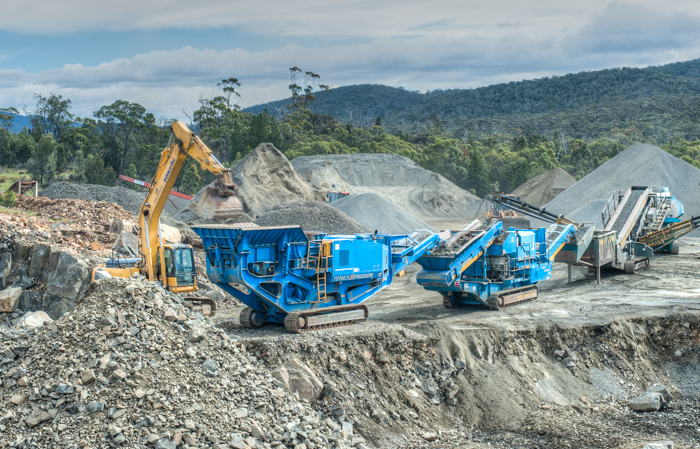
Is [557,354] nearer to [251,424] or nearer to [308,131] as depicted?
[251,424]

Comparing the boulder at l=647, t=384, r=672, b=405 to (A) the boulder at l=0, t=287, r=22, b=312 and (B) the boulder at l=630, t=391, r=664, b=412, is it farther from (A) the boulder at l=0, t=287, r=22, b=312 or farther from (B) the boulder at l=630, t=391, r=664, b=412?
(A) the boulder at l=0, t=287, r=22, b=312

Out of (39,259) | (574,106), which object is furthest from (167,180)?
(574,106)

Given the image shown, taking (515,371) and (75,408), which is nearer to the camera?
(75,408)

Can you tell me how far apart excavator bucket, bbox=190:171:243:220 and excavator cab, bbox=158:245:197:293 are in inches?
62.6

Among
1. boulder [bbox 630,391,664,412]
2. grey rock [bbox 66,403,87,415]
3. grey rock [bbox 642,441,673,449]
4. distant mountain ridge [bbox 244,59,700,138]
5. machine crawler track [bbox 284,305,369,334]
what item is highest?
distant mountain ridge [bbox 244,59,700,138]

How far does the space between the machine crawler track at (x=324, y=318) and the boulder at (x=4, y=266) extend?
7837mm

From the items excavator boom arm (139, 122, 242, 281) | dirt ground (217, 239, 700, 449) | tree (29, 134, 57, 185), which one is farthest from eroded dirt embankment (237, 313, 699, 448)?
tree (29, 134, 57, 185)

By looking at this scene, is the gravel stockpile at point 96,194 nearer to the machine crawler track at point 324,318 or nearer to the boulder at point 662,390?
the machine crawler track at point 324,318

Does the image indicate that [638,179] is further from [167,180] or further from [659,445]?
[167,180]

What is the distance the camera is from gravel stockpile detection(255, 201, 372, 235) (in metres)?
25.6

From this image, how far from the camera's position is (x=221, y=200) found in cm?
1146

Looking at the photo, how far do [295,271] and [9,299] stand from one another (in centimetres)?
690

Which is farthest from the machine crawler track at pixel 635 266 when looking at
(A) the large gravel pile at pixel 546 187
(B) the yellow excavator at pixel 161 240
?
(A) the large gravel pile at pixel 546 187

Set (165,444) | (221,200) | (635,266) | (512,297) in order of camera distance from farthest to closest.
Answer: (635,266) → (512,297) → (221,200) → (165,444)
